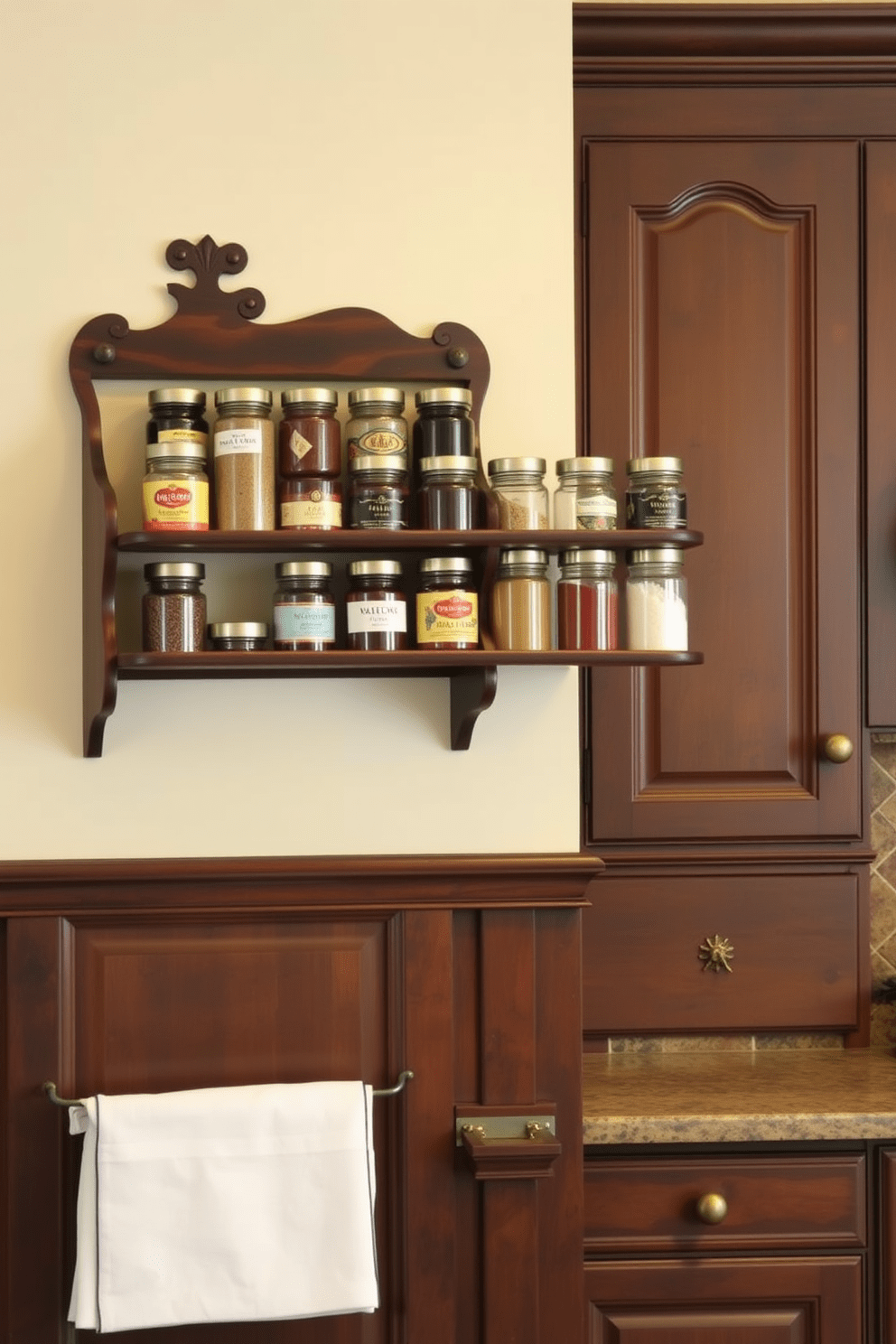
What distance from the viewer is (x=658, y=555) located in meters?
1.68

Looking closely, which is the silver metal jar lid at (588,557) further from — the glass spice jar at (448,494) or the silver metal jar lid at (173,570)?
the silver metal jar lid at (173,570)

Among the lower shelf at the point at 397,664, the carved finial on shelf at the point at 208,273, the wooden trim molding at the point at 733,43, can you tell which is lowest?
the lower shelf at the point at 397,664

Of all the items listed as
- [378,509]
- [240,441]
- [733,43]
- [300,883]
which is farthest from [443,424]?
[733,43]

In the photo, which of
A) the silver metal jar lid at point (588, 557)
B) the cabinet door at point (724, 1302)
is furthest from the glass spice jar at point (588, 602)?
the cabinet door at point (724, 1302)

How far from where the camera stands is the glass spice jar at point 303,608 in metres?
1.62

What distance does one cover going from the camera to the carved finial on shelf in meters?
1.73

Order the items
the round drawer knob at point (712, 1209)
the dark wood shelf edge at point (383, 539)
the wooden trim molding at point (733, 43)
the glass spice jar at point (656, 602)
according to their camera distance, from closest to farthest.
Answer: the dark wood shelf edge at point (383, 539)
the glass spice jar at point (656, 602)
the round drawer knob at point (712, 1209)
the wooden trim molding at point (733, 43)

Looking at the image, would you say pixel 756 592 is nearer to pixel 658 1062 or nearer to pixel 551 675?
pixel 551 675

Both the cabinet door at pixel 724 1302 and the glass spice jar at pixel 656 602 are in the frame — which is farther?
the cabinet door at pixel 724 1302

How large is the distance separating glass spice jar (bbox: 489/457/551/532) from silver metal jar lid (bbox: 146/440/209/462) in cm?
35

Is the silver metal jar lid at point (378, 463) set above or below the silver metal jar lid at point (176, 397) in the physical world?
below

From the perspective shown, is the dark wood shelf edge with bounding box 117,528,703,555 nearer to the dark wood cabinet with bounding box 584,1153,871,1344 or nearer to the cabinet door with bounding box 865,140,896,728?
the cabinet door with bounding box 865,140,896,728

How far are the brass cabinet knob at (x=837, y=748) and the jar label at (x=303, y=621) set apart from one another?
2.88 feet

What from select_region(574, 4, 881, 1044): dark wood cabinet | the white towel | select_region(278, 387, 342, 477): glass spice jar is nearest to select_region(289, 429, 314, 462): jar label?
select_region(278, 387, 342, 477): glass spice jar
